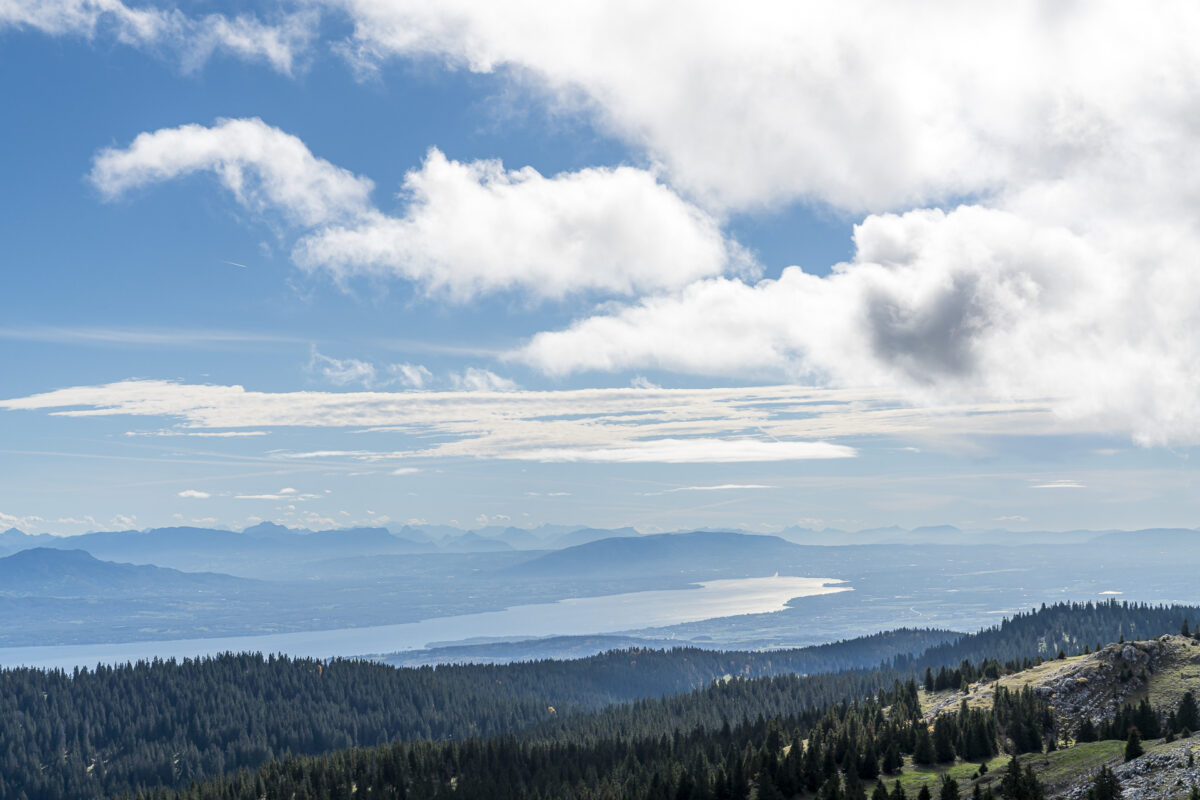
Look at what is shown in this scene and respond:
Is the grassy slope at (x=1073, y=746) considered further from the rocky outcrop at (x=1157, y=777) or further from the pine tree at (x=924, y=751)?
the pine tree at (x=924, y=751)

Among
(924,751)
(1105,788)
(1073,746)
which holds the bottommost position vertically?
(924,751)

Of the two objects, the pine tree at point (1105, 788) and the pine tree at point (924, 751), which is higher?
the pine tree at point (1105, 788)

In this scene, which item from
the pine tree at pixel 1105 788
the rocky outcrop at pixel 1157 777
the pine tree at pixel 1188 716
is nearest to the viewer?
the rocky outcrop at pixel 1157 777

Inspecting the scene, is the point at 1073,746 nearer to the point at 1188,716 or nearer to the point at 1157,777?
the point at 1188,716

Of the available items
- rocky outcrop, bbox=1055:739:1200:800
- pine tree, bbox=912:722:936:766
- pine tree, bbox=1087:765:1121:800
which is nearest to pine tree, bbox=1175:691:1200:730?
rocky outcrop, bbox=1055:739:1200:800

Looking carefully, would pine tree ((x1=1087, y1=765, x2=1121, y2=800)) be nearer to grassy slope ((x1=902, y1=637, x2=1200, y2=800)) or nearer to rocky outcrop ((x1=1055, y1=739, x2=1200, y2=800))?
rocky outcrop ((x1=1055, y1=739, x2=1200, y2=800))

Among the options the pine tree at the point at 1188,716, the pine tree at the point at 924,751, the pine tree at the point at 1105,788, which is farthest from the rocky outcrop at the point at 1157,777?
the pine tree at the point at 924,751

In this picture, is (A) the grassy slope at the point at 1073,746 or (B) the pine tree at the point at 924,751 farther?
(B) the pine tree at the point at 924,751

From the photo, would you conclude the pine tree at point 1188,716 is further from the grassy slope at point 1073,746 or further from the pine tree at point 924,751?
the pine tree at point 924,751

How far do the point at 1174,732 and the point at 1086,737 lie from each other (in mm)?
14740

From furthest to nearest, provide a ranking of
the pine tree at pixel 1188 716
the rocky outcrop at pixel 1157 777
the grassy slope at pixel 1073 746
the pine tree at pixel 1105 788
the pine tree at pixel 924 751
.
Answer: the pine tree at pixel 924 751
the pine tree at pixel 1188 716
the grassy slope at pixel 1073 746
the pine tree at pixel 1105 788
the rocky outcrop at pixel 1157 777

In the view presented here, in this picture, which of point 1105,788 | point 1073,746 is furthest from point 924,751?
point 1105,788

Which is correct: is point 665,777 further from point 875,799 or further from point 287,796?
point 287,796

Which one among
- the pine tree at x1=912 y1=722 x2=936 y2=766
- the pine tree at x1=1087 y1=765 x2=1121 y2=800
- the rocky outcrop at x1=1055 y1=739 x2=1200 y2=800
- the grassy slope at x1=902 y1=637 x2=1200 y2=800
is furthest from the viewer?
the pine tree at x1=912 y1=722 x2=936 y2=766
